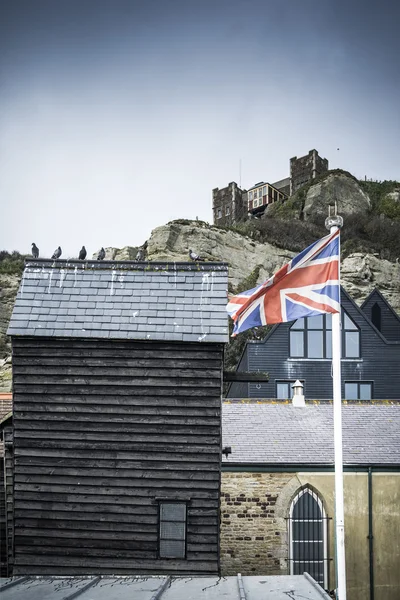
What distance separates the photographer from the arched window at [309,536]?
50.3 ft

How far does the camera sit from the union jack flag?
426 inches

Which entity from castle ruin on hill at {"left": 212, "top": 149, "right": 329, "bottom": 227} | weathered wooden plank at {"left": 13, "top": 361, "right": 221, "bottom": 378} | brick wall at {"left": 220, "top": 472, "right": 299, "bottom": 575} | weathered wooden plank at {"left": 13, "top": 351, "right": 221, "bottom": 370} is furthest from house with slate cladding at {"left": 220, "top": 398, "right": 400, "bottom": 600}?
castle ruin on hill at {"left": 212, "top": 149, "right": 329, "bottom": 227}

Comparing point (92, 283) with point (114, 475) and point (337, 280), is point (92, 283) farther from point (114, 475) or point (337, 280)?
point (337, 280)

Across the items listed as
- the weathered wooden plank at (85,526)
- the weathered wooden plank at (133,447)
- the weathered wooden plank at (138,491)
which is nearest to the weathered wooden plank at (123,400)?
the weathered wooden plank at (133,447)

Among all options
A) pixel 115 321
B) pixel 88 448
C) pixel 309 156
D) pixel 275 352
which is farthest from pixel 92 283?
pixel 309 156

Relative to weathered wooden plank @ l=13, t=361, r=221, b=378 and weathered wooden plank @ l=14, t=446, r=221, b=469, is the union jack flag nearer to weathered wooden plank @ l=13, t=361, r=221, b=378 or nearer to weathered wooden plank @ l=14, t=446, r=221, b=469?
weathered wooden plank @ l=13, t=361, r=221, b=378

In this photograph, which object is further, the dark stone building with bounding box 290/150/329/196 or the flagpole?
→ the dark stone building with bounding box 290/150/329/196

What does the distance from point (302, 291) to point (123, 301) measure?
4321 mm

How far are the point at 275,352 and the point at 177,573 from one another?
61.7 feet

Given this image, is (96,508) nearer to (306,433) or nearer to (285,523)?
(285,523)

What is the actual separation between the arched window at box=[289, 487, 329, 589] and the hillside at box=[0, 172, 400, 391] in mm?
25643

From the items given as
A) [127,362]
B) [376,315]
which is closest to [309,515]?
[127,362]

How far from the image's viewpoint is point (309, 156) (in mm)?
76062

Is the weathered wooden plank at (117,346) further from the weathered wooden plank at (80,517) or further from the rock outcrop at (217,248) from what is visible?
the rock outcrop at (217,248)
